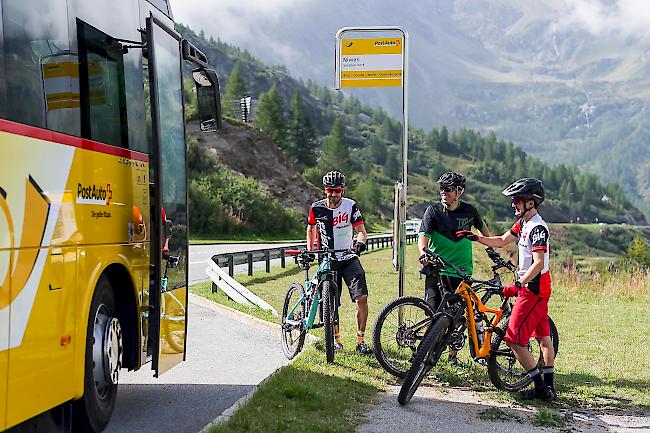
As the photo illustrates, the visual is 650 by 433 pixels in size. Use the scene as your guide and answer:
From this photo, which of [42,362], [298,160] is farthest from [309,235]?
[298,160]

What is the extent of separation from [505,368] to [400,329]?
1089 millimetres

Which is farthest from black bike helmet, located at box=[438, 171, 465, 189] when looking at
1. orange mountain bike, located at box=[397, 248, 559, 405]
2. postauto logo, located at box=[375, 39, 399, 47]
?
postauto logo, located at box=[375, 39, 399, 47]

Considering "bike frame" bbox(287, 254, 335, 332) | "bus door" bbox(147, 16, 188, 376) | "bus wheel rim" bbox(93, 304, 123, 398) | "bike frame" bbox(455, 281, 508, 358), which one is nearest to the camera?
"bus wheel rim" bbox(93, 304, 123, 398)

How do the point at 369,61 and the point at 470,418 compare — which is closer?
the point at 470,418

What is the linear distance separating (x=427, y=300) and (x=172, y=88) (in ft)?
11.9

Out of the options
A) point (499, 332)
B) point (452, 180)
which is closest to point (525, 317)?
point (499, 332)

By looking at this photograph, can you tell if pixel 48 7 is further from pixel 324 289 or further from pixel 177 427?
pixel 324 289

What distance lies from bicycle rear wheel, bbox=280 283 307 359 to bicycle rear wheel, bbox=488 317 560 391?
2.46 m

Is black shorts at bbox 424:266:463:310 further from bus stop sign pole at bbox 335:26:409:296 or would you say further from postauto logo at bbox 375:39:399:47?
postauto logo at bbox 375:39:399:47

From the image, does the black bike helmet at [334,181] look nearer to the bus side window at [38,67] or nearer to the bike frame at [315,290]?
the bike frame at [315,290]

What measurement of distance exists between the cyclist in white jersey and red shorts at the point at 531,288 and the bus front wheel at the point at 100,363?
3.46 metres

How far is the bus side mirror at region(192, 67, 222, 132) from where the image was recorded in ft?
28.6

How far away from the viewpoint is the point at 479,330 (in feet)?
28.5

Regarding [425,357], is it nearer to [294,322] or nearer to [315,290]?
[315,290]
